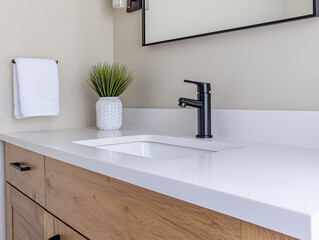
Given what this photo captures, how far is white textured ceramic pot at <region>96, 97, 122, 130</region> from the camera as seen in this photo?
1.39 meters

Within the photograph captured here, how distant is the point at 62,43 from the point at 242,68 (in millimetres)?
930

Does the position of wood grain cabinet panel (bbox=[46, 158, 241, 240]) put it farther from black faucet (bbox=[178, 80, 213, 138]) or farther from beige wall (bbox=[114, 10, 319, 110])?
beige wall (bbox=[114, 10, 319, 110])

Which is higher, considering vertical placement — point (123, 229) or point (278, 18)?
point (278, 18)

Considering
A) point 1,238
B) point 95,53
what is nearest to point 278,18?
point 95,53

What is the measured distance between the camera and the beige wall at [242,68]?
3.00ft

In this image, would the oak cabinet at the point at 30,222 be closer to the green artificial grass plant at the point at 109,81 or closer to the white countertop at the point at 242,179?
the white countertop at the point at 242,179

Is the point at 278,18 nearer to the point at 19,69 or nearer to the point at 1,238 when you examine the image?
the point at 19,69

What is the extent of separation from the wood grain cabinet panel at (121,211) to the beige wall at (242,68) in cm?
58

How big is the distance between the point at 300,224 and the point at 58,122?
1.37 meters

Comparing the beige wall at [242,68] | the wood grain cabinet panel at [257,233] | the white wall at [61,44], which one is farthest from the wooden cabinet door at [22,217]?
the wood grain cabinet panel at [257,233]

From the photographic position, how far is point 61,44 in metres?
1.56

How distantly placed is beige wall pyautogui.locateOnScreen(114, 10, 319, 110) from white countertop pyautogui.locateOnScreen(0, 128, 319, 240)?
21 cm

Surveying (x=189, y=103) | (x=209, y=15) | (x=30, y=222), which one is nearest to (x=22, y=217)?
(x=30, y=222)

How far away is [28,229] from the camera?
1128 mm
